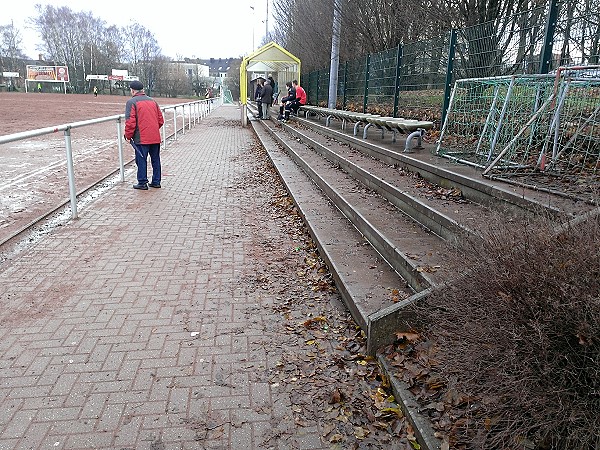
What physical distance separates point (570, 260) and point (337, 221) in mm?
4163

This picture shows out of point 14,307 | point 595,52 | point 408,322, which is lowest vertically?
point 14,307

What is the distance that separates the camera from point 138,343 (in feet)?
11.5

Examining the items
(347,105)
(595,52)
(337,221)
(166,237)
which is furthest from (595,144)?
(347,105)

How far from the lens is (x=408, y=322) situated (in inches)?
127

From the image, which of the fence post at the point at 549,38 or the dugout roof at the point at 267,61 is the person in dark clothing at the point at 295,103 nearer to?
the dugout roof at the point at 267,61

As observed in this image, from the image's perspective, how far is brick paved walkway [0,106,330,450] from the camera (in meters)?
2.65

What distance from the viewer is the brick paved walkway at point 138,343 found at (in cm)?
265

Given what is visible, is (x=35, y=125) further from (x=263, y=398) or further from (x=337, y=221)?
(x=263, y=398)

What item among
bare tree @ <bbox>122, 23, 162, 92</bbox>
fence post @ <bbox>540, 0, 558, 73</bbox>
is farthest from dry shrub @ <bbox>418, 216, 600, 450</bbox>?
bare tree @ <bbox>122, 23, 162, 92</bbox>

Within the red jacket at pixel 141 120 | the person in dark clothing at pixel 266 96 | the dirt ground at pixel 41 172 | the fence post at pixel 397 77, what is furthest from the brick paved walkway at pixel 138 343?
the person in dark clothing at pixel 266 96

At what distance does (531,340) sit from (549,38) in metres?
5.57

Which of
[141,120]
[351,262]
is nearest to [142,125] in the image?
[141,120]

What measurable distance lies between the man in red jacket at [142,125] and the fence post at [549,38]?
252 inches

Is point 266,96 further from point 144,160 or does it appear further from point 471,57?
point 471,57
